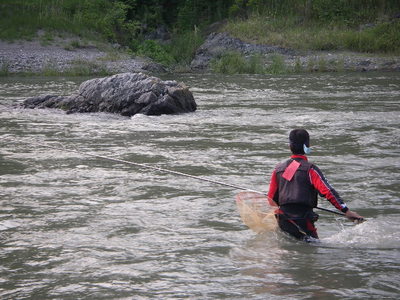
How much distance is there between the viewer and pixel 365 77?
29141 millimetres

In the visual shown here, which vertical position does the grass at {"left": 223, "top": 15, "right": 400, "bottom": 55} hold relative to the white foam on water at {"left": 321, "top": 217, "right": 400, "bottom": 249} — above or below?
above

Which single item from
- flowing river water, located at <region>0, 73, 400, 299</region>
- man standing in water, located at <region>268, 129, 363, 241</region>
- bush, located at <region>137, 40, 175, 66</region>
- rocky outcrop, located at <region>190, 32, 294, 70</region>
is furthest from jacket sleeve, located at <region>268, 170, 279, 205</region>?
bush, located at <region>137, 40, 175, 66</region>

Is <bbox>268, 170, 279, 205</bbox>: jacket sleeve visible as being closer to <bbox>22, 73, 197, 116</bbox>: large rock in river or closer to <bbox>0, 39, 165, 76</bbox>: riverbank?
<bbox>22, 73, 197, 116</bbox>: large rock in river

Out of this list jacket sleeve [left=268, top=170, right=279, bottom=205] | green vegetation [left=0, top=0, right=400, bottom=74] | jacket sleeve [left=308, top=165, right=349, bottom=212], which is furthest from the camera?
green vegetation [left=0, top=0, right=400, bottom=74]

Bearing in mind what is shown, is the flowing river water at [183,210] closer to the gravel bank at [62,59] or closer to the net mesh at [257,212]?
the net mesh at [257,212]

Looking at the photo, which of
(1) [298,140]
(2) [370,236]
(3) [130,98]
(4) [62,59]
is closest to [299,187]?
(1) [298,140]

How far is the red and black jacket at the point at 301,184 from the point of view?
257 inches

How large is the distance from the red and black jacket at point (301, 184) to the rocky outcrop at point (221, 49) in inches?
1199

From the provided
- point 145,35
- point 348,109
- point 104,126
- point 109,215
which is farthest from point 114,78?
point 145,35

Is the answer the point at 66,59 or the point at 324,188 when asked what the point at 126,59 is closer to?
the point at 66,59

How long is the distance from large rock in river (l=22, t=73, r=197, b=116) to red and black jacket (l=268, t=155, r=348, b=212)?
12.0m

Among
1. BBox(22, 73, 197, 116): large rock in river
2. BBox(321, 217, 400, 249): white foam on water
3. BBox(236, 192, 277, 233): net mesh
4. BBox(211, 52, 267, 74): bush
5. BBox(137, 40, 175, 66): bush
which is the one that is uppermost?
Result: BBox(137, 40, 175, 66): bush

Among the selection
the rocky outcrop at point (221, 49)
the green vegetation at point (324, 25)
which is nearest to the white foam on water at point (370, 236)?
the rocky outcrop at point (221, 49)

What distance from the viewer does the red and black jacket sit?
6.52m
